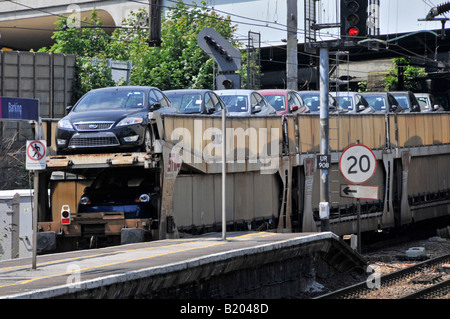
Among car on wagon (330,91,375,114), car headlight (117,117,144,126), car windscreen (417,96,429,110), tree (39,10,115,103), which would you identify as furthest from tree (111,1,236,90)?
car headlight (117,117,144,126)

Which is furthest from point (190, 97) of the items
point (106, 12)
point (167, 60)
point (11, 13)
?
point (11, 13)

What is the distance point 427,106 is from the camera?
120 feet

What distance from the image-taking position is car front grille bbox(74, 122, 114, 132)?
57.6 feet

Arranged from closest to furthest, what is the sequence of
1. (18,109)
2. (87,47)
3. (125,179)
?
(18,109) → (125,179) → (87,47)

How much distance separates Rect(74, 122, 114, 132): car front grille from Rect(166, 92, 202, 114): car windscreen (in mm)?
3857

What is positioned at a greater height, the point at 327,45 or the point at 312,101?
the point at 327,45

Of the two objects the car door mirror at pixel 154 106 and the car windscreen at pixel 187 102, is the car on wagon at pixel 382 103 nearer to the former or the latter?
the car windscreen at pixel 187 102

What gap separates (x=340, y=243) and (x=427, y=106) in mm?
19365

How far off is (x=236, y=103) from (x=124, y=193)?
6.06 m

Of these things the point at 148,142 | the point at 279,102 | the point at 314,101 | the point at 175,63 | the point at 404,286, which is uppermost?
the point at 175,63

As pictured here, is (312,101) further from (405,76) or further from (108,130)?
(405,76)

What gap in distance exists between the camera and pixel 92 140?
17734 mm

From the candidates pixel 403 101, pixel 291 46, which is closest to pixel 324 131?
pixel 291 46

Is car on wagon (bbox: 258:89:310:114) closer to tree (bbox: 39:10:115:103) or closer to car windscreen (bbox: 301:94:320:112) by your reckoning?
car windscreen (bbox: 301:94:320:112)
